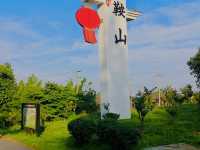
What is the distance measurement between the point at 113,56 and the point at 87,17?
228 cm

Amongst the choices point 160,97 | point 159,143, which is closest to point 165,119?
point 159,143

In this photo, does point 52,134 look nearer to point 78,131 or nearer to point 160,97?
point 78,131

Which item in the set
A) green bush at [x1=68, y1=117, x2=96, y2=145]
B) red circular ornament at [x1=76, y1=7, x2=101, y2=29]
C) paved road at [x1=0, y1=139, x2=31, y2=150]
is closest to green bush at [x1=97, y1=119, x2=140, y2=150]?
green bush at [x1=68, y1=117, x2=96, y2=145]

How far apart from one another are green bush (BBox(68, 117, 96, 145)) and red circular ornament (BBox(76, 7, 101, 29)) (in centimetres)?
629

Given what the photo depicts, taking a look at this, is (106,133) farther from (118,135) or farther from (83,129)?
(83,129)

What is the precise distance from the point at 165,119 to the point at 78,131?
23.0 ft

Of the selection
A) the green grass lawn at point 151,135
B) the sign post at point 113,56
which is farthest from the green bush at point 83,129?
the sign post at point 113,56

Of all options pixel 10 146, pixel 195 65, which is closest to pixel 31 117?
pixel 10 146

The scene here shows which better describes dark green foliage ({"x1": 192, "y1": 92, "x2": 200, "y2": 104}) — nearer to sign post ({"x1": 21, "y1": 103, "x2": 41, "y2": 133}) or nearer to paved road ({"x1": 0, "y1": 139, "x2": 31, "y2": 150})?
sign post ({"x1": 21, "y1": 103, "x2": 41, "y2": 133})

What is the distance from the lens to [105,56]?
17953 mm

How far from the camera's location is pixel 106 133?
10352 millimetres

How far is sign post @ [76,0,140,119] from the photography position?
706 inches

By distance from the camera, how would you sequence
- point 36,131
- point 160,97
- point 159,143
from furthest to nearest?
point 160,97 < point 36,131 < point 159,143

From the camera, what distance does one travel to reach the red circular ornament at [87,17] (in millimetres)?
16847
